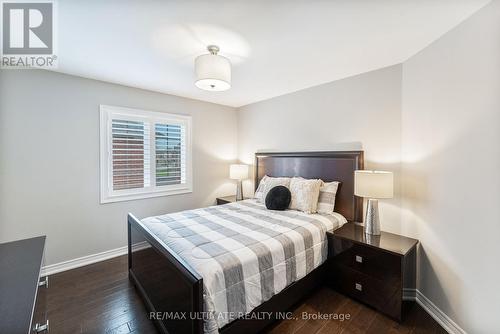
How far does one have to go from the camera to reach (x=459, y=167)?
165 cm

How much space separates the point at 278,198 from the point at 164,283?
1.59 m

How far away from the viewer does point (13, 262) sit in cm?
123

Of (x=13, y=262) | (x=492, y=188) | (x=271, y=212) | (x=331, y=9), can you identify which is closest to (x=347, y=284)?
(x=271, y=212)

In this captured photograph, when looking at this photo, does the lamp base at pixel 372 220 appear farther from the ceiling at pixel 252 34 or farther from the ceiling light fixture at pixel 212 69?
the ceiling light fixture at pixel 212 69

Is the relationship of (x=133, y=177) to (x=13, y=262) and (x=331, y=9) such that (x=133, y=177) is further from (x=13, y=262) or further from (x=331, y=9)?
(x=331, y=9)

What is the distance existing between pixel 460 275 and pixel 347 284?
89 centimetres

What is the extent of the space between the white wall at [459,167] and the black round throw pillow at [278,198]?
Answer: 130 centimetres

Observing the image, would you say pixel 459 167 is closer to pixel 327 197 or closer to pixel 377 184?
pixel 377 184

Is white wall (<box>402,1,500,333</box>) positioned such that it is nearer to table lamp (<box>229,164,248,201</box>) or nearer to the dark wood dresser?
table lamp (<box>229,164,248,201</box>)

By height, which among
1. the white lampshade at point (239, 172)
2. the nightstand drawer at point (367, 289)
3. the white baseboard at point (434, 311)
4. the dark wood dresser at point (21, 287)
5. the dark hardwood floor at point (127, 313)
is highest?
the white lampshade at point (239, 172)

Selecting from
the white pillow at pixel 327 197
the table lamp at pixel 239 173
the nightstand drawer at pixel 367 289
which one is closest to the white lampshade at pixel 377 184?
the white pillow at pixel 327 197

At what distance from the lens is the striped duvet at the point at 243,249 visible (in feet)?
4.54

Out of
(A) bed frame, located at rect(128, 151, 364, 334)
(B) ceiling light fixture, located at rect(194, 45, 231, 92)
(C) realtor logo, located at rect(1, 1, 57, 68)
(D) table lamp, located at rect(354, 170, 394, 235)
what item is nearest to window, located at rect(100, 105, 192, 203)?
(C) realtor logo, located at rect(1, 1, 57, 68)

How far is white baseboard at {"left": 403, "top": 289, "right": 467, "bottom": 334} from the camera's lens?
1.69 meters
